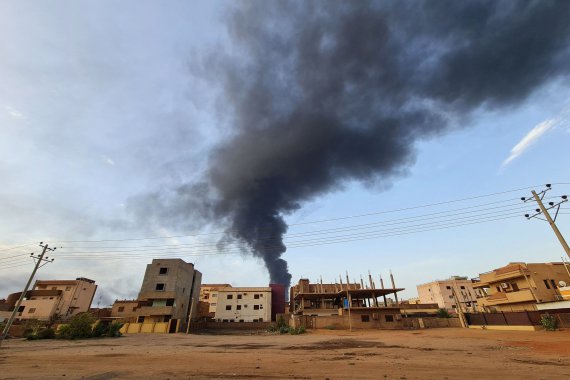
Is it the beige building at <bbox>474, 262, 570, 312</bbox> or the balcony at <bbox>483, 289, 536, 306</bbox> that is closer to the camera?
the beige building at <bbox>474, 262, 570, 312</bbox>

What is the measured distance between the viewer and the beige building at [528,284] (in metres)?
40.4

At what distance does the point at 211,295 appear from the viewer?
80.8 m

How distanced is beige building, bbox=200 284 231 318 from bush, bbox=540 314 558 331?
60.6 m

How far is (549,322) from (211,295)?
73993mm

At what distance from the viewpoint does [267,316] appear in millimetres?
63656

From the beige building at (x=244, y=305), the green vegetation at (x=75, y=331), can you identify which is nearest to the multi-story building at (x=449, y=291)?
the beige building at (x=244, y=305)

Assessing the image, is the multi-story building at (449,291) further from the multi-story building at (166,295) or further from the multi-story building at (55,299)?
the multi-story building at (55,299)

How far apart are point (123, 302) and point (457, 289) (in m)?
94.7

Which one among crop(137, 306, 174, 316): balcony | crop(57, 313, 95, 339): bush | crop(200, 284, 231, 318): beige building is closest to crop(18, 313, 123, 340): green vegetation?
crop(57, 313, 95, 339): bush

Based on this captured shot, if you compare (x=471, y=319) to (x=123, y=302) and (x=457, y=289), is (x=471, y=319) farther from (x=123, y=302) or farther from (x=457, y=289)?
(x=123, y=302)

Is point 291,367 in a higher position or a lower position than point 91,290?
lower

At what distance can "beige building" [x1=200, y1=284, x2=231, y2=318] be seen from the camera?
251 feet

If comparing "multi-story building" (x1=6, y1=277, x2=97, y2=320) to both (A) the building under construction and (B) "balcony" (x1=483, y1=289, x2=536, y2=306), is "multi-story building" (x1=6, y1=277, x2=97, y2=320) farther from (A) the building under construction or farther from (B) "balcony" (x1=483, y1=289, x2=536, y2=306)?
(B) "balcony" (x1=483, y1=289, x2=536, y2=306)

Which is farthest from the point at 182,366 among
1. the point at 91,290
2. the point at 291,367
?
the point at 91,290
